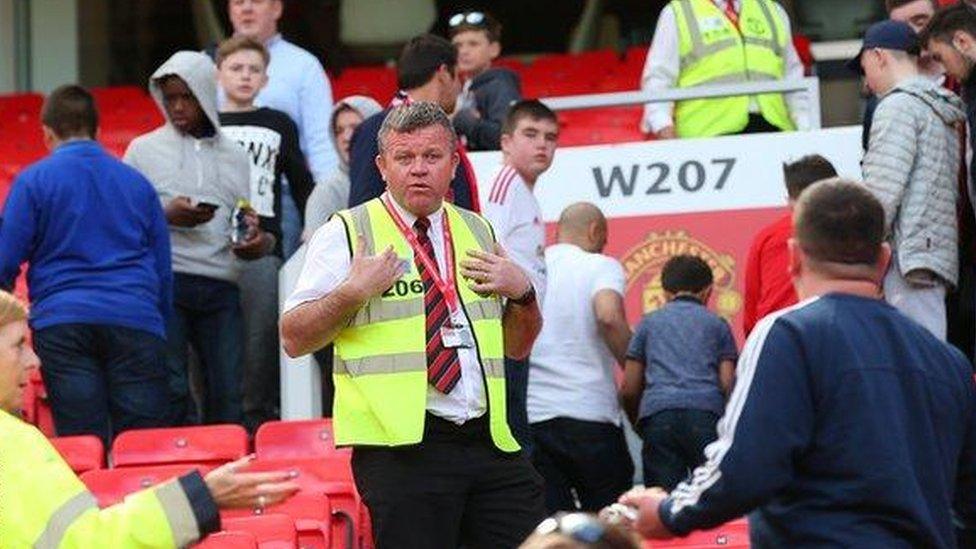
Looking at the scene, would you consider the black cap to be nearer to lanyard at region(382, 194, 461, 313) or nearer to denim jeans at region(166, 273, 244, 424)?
lanyard at region(382, 194, 461, 313)

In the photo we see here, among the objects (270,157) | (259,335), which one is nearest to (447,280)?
(259,335)

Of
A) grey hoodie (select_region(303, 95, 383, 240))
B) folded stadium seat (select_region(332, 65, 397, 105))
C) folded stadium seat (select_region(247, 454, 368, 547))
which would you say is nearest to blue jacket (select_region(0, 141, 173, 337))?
grey hoodie (select_region(303, 95, 383, 240))

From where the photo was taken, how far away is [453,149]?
741 cm

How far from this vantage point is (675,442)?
9.57 meters

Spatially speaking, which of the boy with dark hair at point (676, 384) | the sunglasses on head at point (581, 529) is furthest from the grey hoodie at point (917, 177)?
the sunglasses on head at point (581, 529)

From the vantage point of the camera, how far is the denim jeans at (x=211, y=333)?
10680mm

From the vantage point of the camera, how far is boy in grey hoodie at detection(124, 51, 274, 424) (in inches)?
415

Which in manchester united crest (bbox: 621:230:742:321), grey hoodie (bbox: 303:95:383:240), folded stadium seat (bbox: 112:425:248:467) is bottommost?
folded stadium seat (bbox: 112:425:248:467)

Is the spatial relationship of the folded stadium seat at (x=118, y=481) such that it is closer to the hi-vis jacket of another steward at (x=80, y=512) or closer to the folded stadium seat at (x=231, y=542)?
the folded stadium seat at (x=231, y=542)

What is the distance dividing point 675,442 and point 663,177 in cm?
214

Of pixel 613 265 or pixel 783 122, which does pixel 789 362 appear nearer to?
pixel 613 265

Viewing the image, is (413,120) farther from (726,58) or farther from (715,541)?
(726,58)

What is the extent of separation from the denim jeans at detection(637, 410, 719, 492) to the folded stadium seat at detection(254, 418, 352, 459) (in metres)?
1.12

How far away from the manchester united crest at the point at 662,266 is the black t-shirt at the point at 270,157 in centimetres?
144
